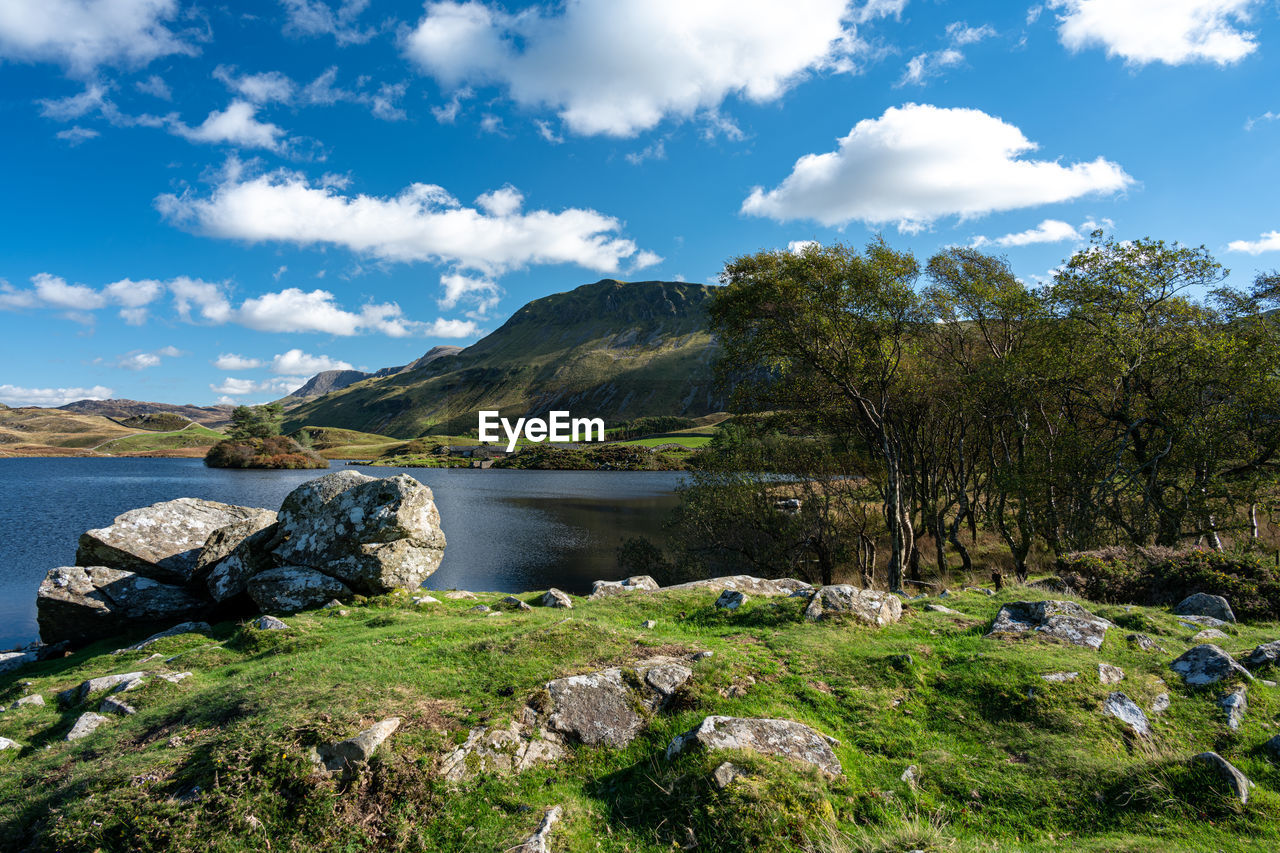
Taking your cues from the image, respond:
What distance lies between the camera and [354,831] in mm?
6156

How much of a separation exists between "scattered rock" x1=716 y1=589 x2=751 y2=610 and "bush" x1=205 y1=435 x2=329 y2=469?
483 feet

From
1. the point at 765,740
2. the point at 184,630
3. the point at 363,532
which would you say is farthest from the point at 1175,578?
the point at 184,630

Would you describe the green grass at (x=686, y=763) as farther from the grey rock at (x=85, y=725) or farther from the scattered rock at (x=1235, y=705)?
the grey rock at (x=85, y=725)

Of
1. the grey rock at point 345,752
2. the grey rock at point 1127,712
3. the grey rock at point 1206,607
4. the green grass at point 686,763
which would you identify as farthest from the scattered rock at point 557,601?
the grey rock at point 1206,607

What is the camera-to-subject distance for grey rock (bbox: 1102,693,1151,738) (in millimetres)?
7241

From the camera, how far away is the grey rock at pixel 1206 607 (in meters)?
12.1

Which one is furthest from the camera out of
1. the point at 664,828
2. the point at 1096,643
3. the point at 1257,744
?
the point at 1096,643

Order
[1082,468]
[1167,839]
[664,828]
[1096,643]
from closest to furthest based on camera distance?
[1167,839] < [664,828] < [1096,643] < [1082,468]

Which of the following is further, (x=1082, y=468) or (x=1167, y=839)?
(x=1082, y=468)

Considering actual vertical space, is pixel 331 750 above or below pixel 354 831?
above

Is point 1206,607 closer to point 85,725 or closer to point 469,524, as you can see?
point 85,725

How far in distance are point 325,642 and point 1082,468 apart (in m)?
26.6

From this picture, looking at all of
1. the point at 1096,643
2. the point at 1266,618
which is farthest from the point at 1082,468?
the point at 1096,643

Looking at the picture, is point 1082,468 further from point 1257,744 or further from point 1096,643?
point 1257,744
